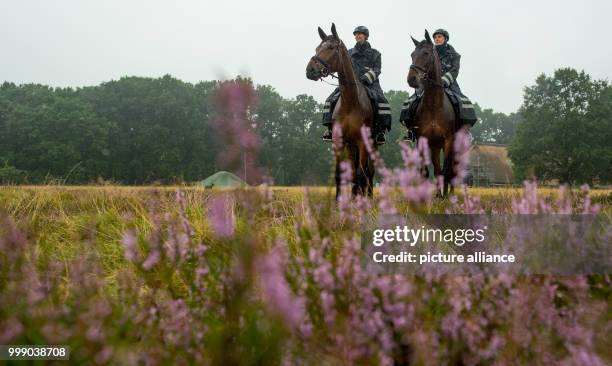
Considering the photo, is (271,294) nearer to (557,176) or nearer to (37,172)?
(557,176)

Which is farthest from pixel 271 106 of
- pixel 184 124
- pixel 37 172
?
pixel 37 172

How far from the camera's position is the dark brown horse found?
889 centimetres

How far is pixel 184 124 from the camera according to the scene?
62.1 meters

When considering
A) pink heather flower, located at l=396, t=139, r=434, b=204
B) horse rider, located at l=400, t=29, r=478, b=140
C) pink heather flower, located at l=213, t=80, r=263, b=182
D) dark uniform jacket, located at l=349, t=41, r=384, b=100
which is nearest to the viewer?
pink heather flower, located at l=213, t=80, r=263, b=182

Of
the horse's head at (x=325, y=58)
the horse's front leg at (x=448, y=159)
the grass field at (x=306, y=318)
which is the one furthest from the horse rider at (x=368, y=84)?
the grass field at (x=306, y=318)

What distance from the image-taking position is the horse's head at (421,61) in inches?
344

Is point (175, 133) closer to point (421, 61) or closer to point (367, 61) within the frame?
point (367, 61)

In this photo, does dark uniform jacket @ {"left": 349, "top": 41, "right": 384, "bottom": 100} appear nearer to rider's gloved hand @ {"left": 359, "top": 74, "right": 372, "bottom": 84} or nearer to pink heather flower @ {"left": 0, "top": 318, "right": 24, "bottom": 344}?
rider's gloved hand @ {"left": 359, "top": 74, "right": 372, "bottom": 84}

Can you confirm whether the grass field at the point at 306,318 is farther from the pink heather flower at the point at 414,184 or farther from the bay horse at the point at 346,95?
the bay horse at the point at 346,95

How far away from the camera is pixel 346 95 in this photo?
9.12m

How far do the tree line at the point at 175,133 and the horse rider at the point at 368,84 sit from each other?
29.6 m

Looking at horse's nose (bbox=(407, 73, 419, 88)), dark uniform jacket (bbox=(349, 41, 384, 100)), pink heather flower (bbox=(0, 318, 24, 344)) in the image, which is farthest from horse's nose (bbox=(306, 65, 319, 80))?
pink heather flower (bbox=(0, 318, 24, 344))

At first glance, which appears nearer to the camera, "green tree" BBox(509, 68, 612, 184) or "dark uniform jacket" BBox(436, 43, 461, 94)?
"dark uniform jacket" BBox(436, 43, 461, 94)

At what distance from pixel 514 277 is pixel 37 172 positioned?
54.3 meters
